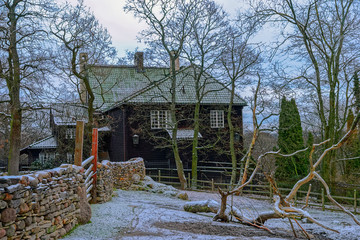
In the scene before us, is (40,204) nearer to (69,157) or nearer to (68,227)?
(68,227)

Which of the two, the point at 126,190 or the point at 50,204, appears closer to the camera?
the point at 50,204

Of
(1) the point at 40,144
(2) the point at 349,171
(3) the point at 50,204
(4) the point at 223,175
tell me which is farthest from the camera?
(1) the point at 40,144

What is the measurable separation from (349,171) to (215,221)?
49.7ft

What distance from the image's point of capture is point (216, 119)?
89.2ft

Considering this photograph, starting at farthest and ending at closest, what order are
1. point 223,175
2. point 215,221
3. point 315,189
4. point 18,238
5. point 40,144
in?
point 40,144 → point 223,175 → point 315,189 → point 215,221 → point 18,238

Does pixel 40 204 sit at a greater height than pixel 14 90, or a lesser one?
lesser

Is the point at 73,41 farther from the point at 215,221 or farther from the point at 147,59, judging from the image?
the point at 215,221

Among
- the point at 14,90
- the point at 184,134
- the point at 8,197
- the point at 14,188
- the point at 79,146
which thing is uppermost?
the point at 14,90

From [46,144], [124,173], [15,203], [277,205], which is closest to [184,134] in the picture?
[124,173]

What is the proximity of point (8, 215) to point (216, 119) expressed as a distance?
2257 cm

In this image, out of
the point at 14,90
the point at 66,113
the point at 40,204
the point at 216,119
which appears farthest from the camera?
the point at 216,119

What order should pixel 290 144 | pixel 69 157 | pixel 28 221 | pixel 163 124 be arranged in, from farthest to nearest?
1. pixel 163 124
2. pixel 69 157
3. pixel 290 144
4. pixel 28 221

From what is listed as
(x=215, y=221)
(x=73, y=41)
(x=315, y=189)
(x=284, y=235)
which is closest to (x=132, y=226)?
(x=215, y=221)

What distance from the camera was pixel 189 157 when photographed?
26531mm
